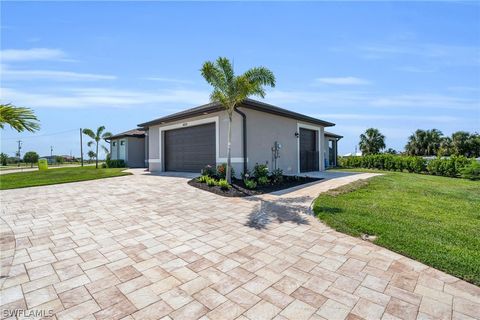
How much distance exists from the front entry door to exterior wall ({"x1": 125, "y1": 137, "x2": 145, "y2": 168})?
611 inches

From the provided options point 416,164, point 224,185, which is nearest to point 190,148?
point 224,185

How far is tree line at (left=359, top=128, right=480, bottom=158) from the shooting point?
29484 mm

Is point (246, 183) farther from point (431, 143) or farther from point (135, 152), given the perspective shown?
point (431, 143)

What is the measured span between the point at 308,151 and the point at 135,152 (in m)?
16.1

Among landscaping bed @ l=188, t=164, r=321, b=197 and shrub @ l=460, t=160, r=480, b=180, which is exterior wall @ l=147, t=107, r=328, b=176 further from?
shrub @ l=460, t=160, r=480, b=180

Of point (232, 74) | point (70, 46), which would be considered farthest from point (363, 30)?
point (70, 46)


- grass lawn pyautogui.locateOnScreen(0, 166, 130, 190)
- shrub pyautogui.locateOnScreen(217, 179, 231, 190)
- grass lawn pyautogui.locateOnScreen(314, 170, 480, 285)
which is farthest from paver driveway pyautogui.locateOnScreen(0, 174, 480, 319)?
grass lawn pyautogui.locateOnScreen(0, 166, 130, 190)

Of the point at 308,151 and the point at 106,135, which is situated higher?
the point at 106,135

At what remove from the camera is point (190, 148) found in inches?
512

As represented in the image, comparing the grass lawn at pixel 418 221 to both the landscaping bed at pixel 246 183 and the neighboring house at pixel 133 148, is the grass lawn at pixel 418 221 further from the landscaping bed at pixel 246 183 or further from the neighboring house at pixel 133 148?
the neighboring house at pixel 133 148

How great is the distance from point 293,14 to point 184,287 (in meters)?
8.16

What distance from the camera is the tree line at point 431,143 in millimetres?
29484

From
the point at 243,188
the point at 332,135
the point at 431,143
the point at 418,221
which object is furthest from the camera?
the point at 431,143

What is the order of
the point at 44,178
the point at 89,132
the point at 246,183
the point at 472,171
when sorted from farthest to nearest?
the point at 89,132 < the point at 472,171 < the point at 44,178 < the point at 246,183
